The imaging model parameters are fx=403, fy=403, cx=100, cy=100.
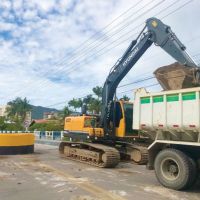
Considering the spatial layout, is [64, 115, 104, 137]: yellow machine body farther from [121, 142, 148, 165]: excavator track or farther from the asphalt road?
the asphalt road

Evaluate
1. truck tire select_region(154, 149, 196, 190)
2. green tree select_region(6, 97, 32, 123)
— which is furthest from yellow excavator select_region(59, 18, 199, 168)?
green tree select_region(6, 97, 32, 123)

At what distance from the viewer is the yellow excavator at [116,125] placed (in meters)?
15.7

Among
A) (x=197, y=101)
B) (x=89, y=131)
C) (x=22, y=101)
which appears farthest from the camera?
(x=22, y=101)

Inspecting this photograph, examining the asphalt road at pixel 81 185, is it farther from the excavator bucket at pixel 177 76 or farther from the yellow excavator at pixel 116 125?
the excavator bucket at pixel 177 76

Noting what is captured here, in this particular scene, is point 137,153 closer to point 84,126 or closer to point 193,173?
point 84,126

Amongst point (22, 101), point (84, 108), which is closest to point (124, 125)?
point (84, 108)

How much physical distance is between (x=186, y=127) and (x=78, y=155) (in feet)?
28.1

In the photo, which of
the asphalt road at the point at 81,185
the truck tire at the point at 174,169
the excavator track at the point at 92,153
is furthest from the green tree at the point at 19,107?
the truck tire at the point at 174,169

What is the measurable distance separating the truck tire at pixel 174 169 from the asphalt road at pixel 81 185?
21cm

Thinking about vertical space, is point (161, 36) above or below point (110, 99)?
above

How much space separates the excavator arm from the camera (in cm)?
1520

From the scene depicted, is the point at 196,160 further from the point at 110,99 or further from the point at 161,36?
the point at 110,99

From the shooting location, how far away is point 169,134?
1067cm

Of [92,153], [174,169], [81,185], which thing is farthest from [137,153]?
[81,185]
